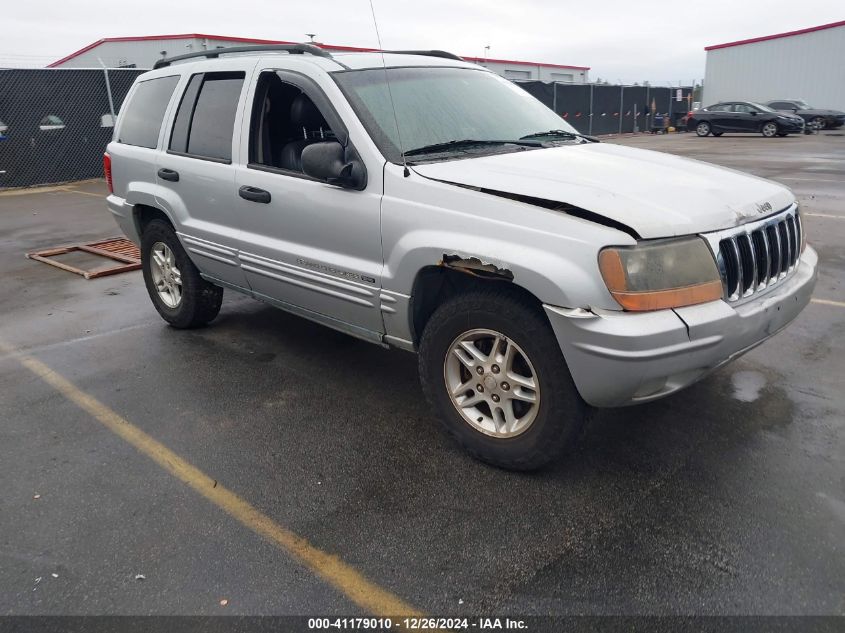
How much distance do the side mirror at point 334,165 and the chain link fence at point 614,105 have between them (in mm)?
23910

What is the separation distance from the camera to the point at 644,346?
2666 millimetres

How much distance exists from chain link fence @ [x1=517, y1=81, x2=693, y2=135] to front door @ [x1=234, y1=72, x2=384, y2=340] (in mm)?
23174

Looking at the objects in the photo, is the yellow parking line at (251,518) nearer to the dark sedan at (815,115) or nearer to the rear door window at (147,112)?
the rear door window at (147,112)

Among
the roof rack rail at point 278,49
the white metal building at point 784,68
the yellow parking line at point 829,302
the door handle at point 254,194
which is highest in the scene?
the white metal building at point 784,68

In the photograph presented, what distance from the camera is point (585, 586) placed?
2.46m

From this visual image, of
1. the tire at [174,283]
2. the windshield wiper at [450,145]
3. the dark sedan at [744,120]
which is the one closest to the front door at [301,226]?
the windshield wiper at [450,145]

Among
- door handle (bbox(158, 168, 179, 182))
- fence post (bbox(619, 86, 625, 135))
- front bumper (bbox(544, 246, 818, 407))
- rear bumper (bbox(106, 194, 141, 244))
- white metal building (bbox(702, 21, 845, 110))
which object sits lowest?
front bumper (bbox(544, 246, 818, 407))

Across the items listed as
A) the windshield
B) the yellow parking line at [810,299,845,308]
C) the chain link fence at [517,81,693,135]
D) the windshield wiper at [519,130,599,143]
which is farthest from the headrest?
the chain link fence at [517,81,693,135]

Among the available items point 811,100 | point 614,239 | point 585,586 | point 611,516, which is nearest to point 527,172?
point 614,239

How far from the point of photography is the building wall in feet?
90.2

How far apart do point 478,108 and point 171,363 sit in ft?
8.82

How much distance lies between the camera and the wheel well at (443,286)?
3037mm

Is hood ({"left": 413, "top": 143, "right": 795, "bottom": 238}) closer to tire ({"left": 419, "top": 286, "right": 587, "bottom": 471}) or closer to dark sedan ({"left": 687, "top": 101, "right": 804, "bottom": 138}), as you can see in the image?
tire ({"left": 419, "top": 286, "right": 587, "bottom": 471})

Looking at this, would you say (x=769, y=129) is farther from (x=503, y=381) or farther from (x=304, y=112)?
(x=503, y=381)
